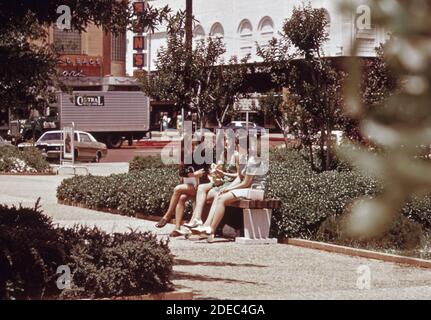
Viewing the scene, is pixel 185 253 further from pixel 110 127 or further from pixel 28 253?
pixel 110 127

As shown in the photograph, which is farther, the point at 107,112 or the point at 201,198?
the point at 107,112

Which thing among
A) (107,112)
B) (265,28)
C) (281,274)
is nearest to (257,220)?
(281,274)

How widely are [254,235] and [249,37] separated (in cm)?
5423

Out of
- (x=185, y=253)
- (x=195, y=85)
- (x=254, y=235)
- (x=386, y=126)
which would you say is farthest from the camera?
(x=195, y=85)

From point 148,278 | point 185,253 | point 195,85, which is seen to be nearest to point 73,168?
point 195,85

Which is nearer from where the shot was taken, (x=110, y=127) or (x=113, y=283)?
(x=113, y=283)

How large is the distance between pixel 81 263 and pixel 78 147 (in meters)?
32.7

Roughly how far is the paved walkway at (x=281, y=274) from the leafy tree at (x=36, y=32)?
2.24 metres

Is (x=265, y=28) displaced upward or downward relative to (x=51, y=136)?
upward

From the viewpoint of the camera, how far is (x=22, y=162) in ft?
97.7

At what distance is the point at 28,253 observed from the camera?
304 inches

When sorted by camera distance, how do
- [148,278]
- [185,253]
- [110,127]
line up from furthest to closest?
1. [110,127]
2. [185,253]
3. [148,278]

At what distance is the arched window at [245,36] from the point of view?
66562 millimetres

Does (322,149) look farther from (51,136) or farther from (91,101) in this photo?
(91,101)
